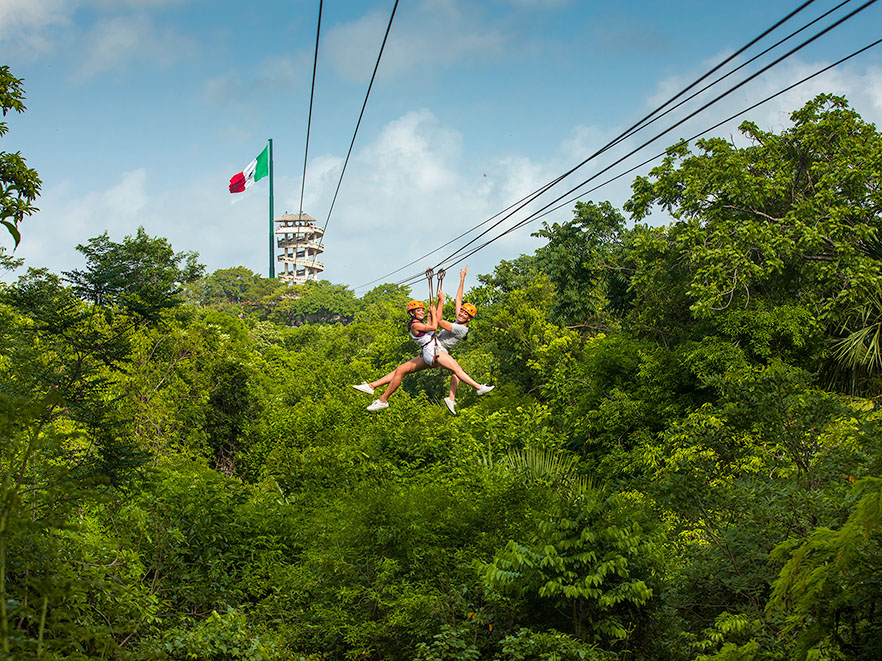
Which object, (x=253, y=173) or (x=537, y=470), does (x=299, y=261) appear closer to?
(x=253, y=173)

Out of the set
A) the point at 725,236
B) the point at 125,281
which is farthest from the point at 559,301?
the point at 125,281

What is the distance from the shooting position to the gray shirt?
32.6 ft

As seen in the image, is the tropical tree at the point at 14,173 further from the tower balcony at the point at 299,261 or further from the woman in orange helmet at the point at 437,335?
the tower balcony at the point at 299,261

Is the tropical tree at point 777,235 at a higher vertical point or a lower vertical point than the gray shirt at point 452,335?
higher

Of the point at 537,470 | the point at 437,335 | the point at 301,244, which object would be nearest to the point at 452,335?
the point at 437,335

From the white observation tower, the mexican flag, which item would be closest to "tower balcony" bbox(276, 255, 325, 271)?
the white observation tower

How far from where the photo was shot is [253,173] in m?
26.1

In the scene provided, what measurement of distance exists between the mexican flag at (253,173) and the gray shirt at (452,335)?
1759 centimetres

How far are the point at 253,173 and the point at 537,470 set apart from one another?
17.1m

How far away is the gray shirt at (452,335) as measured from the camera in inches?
391

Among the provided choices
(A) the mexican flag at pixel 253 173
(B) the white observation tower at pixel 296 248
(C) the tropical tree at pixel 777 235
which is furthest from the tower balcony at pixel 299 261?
(C) the tropical tree at pixel 777 235

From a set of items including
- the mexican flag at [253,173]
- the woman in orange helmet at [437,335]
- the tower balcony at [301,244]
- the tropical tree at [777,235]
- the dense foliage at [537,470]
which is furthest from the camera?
the tower balcony at [301,244]

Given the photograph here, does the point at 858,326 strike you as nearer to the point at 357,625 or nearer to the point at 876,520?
the point at 357,625

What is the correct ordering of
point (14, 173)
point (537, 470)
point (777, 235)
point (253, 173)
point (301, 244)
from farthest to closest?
1. point (301, 244)
2. point (253, 173)
3. point (777, 235)
4. point (537, 470)
5. point (14, 173)
